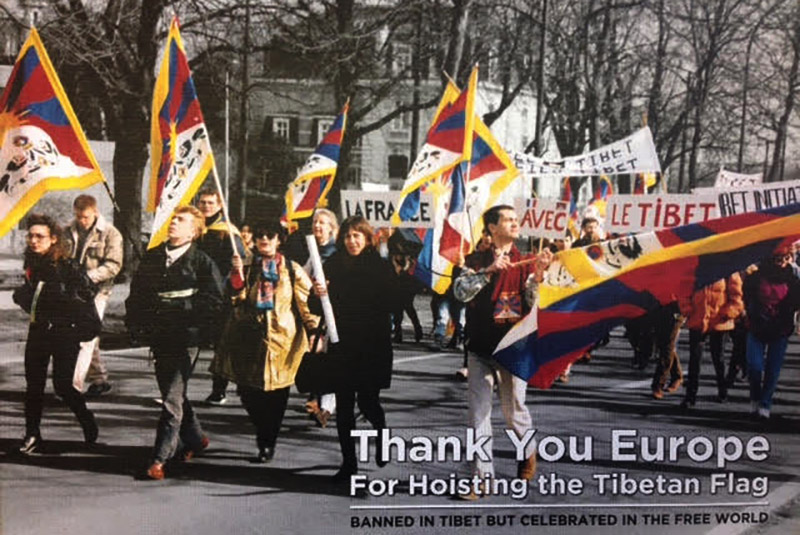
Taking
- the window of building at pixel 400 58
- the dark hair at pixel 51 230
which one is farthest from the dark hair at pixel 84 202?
the window of building at pixel 400 58

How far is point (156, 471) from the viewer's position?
468 centimetres

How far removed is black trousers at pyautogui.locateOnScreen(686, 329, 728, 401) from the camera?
5.90 meters

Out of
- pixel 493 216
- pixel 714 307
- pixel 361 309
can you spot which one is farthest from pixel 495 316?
pixel 714 307

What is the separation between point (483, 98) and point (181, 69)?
217 centimetres

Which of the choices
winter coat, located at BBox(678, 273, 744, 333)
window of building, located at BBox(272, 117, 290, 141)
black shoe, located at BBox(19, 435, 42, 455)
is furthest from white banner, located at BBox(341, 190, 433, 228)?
black shoe, located at BBox(19, 435, 42, 455)

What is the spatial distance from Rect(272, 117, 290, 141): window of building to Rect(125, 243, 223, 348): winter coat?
3.22ft

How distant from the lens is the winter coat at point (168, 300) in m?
4.76

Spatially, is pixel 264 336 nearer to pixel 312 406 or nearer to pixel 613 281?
pixel 312 406

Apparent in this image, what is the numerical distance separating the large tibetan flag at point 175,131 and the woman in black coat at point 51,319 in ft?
1.51

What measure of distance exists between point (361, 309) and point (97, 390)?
54.0 inches

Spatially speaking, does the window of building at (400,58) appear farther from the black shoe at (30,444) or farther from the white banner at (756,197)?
the black shoe at (30,444)

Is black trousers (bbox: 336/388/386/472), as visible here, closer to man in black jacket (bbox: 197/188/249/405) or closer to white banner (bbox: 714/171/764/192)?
man in black jacket (bbox: 197/188/249/405)

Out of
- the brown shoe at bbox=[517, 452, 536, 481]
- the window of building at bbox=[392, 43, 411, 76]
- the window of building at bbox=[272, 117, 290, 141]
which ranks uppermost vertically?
the window of building at bbox=[392, 43, 411, 76]

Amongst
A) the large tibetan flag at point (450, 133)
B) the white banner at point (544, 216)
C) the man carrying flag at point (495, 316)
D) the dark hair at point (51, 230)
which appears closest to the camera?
the man carrying flag at point (495, 316)
